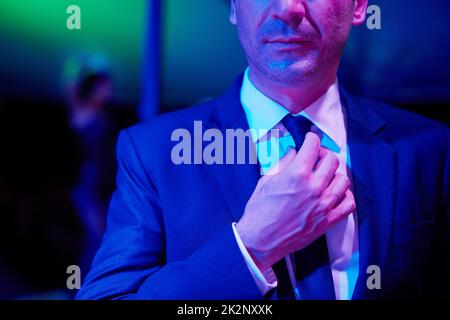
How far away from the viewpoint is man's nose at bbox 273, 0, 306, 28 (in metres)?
0.95

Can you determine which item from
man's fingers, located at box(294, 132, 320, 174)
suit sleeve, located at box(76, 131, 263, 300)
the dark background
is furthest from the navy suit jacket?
the dark background

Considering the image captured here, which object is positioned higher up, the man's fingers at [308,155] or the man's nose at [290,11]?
the man's nose at [290,11]

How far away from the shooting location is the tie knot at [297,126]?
1.00 m

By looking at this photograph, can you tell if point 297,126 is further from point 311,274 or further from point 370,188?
point 311,274

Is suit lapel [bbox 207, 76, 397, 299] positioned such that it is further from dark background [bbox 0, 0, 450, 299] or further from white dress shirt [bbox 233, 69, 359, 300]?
dark background [bbox 0, 0, 450, 299]

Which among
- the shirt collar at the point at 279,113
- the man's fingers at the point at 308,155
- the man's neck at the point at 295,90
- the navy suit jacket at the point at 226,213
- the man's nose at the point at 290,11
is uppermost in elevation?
the man's nose at the point at 290,11

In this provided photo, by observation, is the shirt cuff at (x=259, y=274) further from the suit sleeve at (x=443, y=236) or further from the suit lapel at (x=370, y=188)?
the suit sleeve at (x=443, y=236)

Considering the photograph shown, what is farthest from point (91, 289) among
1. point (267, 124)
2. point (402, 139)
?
point (402, 139)

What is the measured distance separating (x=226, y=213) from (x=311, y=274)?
0.19m

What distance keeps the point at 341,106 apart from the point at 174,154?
14.1 inches

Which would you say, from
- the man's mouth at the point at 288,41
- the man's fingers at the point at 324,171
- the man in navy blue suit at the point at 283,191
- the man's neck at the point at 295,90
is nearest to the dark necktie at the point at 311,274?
the man in navy blue suit at the point at 283,191

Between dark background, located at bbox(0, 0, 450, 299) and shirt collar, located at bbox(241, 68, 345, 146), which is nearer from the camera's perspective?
shirt collar, located at bbox(241, 68, 345, 146)

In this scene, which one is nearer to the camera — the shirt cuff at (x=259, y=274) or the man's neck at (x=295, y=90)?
the shirt cuff at (x=259, y=274)

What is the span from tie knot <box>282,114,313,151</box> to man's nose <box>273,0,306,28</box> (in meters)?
0.18
